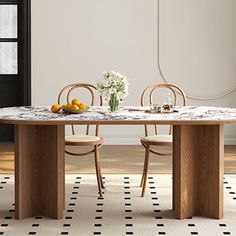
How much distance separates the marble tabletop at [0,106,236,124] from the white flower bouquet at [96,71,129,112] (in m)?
0.08

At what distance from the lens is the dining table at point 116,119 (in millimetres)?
4590

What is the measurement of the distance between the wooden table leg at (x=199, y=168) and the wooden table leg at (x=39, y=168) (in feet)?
2.41

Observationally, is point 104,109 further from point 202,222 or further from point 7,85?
point 7,85

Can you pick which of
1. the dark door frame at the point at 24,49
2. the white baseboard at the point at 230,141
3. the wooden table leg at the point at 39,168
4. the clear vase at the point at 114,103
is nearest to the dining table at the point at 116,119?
the wooden table leg at the point at 39,168

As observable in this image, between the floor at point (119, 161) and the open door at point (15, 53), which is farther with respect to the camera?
the open door at point (15, 53)

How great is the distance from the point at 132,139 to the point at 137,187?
217 cm

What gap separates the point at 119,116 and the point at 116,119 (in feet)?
0.48

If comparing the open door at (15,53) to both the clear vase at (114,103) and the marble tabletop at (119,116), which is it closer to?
the marble tabletop at (119,116)

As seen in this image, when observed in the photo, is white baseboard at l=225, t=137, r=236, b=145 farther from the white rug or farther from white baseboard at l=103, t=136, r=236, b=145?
the white rug

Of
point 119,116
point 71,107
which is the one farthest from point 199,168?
point 71,107

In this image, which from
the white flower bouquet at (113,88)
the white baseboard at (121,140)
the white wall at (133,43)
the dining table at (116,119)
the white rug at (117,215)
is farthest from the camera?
the white baseboard at (121,140)

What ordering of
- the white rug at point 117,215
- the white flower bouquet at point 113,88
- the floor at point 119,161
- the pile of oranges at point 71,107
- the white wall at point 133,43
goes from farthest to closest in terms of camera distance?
the white wall at point 133,43, the floor at point 119,161, the white flower bouquet at point 113,88, the pile of oranges at point 71,107, the white rug at point 117,215

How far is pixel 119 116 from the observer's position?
4.65 metres

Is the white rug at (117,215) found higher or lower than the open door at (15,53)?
lower
